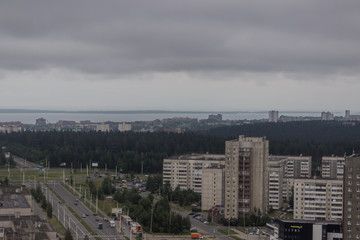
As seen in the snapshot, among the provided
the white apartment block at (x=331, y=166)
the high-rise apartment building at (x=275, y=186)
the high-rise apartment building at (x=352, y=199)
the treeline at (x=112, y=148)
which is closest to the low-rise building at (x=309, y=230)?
the high-rise apartment building at (x=352, y=199)

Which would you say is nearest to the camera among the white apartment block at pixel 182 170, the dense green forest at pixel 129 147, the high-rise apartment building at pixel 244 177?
the high-rise apartment building at pixel 244 177

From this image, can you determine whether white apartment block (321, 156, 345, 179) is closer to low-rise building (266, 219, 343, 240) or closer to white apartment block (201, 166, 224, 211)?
white apartment block (201, 166, 224, 211)

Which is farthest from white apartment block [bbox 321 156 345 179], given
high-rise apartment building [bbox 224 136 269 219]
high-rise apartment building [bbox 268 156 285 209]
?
high-rise apartment building [bbox 224 136 269 219]

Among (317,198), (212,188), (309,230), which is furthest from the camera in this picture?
(212,188)

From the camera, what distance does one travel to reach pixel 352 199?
41750mm

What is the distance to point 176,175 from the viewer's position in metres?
80.7

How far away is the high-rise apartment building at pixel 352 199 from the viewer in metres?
41.1

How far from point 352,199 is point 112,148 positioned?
80.7m

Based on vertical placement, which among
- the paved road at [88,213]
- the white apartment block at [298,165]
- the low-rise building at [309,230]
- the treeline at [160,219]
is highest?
the white apartment block at [298,165]

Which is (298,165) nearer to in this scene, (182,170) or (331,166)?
(331,166)

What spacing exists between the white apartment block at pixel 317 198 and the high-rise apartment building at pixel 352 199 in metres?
15.9

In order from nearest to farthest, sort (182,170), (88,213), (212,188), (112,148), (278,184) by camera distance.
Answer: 1. (88,213)
2. (212,188)
3. (278,184)
4. (182,170)
5. (112,148)

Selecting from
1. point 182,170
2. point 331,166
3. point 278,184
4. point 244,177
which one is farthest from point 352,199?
point 331,166

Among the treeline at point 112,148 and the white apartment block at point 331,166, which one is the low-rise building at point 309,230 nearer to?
the white apartment block at point 331,166
